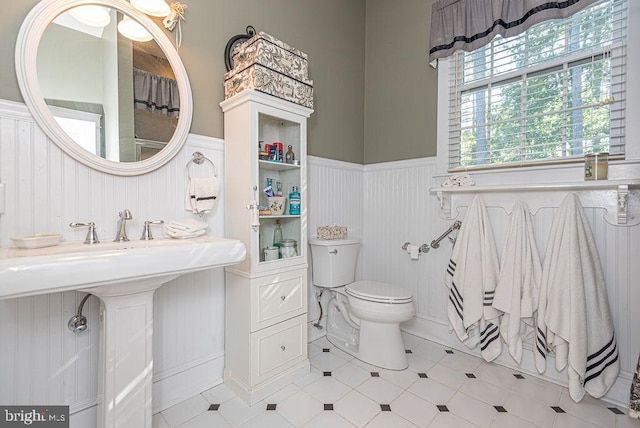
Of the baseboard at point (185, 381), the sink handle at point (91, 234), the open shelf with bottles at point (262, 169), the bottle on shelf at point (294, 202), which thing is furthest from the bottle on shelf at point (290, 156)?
the baseboard at point (185, 381)

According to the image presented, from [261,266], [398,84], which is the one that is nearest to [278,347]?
[261,266]

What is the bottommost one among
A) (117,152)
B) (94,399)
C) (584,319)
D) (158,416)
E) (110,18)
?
(158,416)

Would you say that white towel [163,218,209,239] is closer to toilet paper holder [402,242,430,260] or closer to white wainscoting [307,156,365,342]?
white wainscoting [307,156,365,342]

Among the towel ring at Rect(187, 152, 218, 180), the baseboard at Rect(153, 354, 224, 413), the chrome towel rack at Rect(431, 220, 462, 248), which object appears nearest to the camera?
the baseboard at Rect(153, 354, 224, 413)

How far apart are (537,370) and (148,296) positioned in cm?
230

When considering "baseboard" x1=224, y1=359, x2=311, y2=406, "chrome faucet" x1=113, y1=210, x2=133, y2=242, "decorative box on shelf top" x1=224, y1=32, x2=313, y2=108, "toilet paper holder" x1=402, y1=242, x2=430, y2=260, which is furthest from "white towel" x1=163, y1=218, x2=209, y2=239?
"toilet paper holder" x1=402, y1=242, x2=430, y2=260

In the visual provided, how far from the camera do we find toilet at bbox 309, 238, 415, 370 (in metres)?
1.95

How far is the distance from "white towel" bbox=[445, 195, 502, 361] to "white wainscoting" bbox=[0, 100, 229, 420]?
1.75 m

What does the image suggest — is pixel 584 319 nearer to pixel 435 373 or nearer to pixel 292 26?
pixel 435 373

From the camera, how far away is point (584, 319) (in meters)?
1.62

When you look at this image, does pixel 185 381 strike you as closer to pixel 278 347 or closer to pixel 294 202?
pixel 278 347

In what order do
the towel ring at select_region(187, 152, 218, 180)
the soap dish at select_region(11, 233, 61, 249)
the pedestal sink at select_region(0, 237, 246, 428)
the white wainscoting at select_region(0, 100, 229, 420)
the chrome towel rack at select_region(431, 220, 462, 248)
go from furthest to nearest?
the chrome towel rack at select_region(431, 220, 462, 248) < the towel ring at select_region(187, 152, 218, 180) < the white wainscoting at select_region(0, 100, 229, 420) < the soap dish at select_region(11, 233, 61, 249) < the pedestal sink at select_region(0, 237, 246, 428)

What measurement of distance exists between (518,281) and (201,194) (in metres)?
2.00

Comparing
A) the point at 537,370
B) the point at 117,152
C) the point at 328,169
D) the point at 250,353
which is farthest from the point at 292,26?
the point at 537,370
